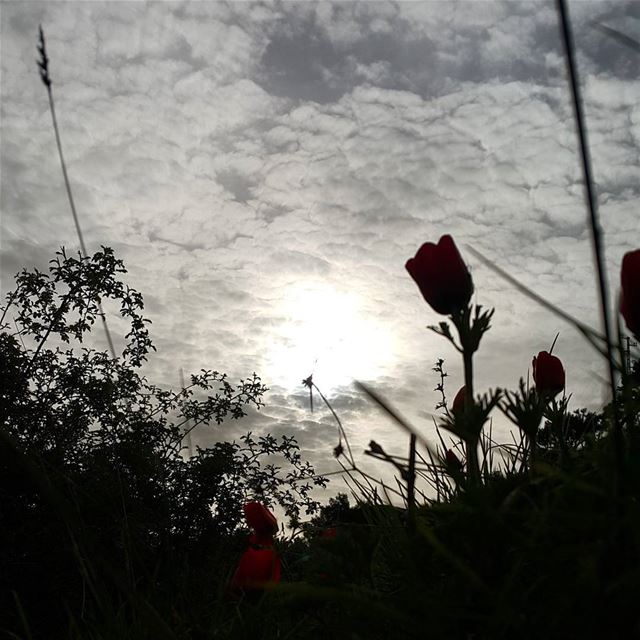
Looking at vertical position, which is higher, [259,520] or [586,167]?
[586,167]

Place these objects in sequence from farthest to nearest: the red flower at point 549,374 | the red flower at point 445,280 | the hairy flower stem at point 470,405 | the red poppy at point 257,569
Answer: the red flower at point 549,374
the red poppy at point 257,569
the red flower at point 445,280
the hairy flower stem at point 470,405

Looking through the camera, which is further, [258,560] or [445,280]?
[258,560]

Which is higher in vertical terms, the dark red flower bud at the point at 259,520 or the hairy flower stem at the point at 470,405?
the hairy flower stem at the point at 470,405

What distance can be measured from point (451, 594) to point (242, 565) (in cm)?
75

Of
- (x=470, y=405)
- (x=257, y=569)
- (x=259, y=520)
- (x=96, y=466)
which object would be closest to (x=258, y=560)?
(x=257, y=569)

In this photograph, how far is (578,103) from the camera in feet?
1.37

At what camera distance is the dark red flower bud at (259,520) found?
1652mm

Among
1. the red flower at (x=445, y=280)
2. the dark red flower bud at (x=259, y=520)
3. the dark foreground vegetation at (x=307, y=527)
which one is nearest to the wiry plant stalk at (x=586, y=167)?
the dark foreground vegetation at (x=307, y=527)

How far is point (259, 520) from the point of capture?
166cm

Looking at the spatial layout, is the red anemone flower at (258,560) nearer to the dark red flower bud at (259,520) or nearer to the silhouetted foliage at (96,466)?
the dark red flower bud at (259,520)

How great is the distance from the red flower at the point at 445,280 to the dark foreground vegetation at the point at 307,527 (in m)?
0.02

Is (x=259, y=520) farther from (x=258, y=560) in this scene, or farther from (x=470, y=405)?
(x=470, y=405)

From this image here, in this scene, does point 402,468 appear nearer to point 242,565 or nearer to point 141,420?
point 242,565

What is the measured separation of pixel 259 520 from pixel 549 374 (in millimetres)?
878
